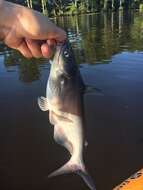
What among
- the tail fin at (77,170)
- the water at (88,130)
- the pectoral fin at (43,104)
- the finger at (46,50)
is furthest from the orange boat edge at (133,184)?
the finger at (46,50)

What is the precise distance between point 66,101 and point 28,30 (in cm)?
69

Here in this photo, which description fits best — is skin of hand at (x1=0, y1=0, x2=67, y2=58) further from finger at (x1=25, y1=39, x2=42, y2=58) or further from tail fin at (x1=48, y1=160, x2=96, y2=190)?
tail fin at (x1=48, y1=160, x2=96, y2=190)

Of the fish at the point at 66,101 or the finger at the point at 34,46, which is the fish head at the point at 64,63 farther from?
the finger at the point at 34,46

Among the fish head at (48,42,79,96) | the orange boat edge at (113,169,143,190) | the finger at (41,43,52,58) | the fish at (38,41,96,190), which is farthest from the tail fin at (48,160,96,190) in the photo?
the orange boat edge at (113,169,143,190)

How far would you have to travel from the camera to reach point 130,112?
14297 mm

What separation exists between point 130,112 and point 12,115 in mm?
4483

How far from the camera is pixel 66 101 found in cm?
304

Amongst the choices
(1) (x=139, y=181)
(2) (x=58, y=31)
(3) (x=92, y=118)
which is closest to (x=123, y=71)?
(3) (x=92, y=118)

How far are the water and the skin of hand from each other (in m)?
3.62

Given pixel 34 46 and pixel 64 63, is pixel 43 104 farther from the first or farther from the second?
pixel 34 46

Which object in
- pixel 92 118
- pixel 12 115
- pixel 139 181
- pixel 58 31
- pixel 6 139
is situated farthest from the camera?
pixel 12 115

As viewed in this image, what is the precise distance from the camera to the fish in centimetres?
302

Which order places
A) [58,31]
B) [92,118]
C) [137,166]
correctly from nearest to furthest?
1. [58,31]
2. [137,166]
3. [92,118]

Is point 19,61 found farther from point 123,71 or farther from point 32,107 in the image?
point 32,107
